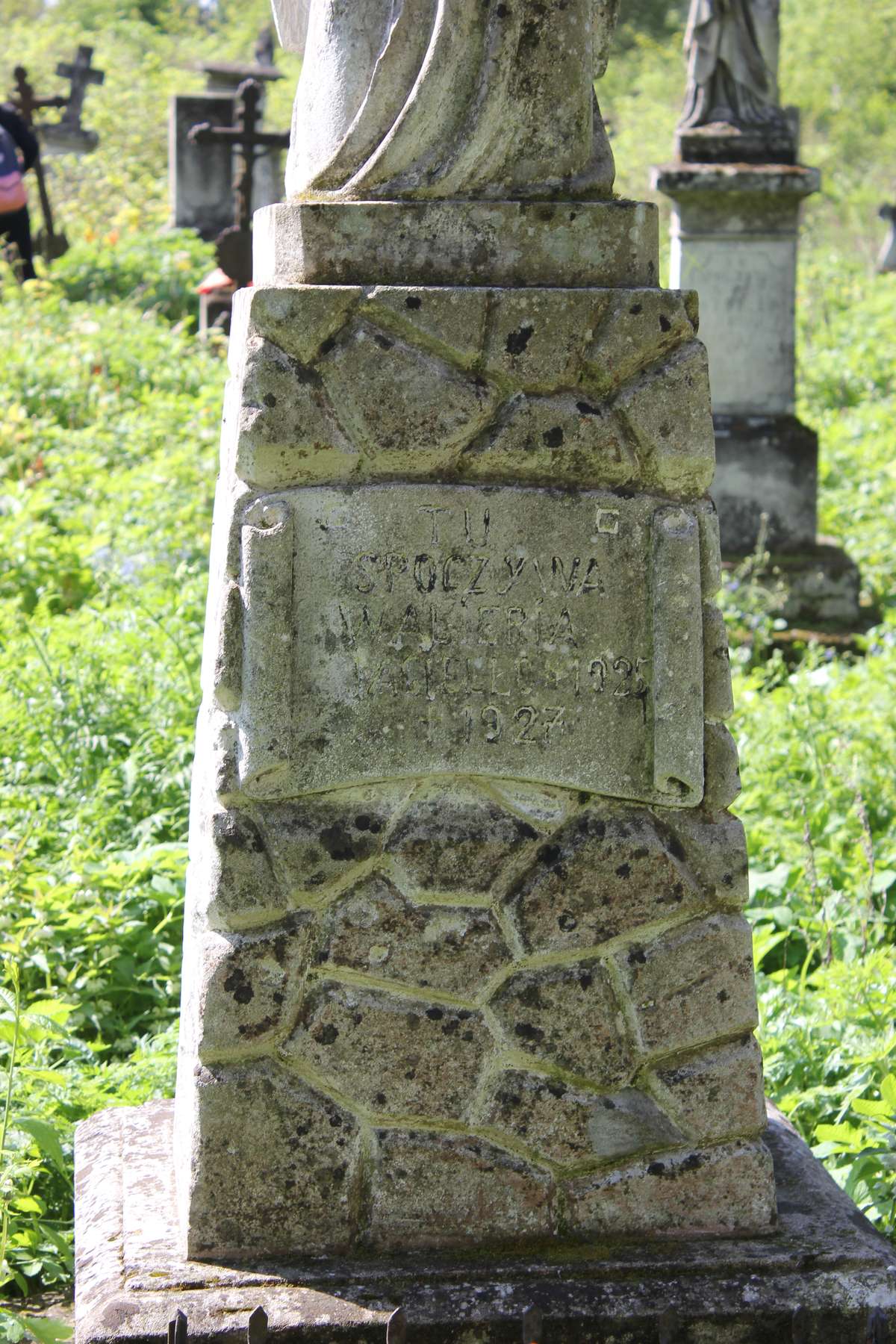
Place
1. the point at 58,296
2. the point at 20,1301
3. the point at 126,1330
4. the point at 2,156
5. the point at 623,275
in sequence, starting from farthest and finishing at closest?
the point at 2,156 < the point at 58,296 < the point at 20,1301 < the point at 623,275 < the point at 126,1330

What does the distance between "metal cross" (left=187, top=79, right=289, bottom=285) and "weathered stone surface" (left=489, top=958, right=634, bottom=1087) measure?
9.35 metres

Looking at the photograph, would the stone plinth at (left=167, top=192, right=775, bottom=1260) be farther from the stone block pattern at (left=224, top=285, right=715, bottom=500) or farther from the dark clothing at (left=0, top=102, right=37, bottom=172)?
the dark clothing at (left=0, top=102, right=37, bottom=172)

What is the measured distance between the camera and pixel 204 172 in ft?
45.1

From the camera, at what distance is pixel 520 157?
92.5 inches

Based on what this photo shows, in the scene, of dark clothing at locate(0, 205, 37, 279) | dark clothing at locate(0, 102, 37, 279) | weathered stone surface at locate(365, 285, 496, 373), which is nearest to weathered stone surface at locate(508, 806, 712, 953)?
weathered stone surface at locate(365, 285, 496, 373)

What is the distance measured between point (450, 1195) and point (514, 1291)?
6.9 inches

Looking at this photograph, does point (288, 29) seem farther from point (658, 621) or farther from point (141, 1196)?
point (141, 1196)

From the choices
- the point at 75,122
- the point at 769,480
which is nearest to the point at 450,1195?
the point at 769,480

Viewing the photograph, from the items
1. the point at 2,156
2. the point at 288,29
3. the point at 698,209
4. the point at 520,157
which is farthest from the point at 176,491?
the point at 2,156

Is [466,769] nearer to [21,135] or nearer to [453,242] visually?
[453,242]

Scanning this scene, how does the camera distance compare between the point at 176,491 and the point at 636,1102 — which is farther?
the point at 176,491

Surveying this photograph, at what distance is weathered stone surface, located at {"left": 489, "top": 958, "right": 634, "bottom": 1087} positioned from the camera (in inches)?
96.3

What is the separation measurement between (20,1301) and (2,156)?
10.6 metres

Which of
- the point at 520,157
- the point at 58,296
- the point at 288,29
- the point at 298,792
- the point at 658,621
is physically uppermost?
the point at 58,296
